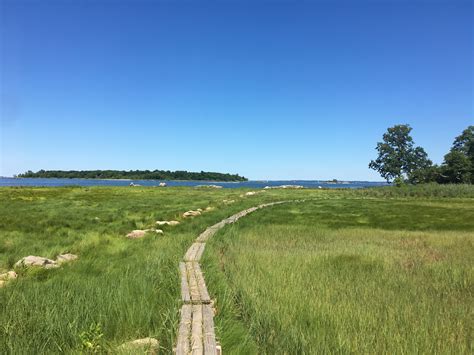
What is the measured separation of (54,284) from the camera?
22.5 feet

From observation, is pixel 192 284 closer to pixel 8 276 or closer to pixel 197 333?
pixel 197 333

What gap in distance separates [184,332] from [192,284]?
7.64 feet

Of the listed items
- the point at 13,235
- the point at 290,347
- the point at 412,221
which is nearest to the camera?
the point at 290,347

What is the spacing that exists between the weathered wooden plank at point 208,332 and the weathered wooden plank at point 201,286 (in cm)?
28

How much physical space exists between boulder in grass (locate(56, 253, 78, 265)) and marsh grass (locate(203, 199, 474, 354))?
4.07 meters

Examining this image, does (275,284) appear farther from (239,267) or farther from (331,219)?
(331,219)

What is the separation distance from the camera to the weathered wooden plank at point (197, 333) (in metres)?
3.98

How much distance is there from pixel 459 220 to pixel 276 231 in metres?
14.7

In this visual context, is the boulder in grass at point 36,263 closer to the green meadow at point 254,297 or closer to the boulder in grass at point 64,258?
the boulder in grass at point 64,258

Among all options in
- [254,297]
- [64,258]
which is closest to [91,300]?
[254,297]

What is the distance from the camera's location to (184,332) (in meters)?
4.39

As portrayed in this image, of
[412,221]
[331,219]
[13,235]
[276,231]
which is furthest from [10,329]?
[412,221]

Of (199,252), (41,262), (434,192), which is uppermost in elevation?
(434,192)

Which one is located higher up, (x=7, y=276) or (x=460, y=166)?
(x=460, y=166)
